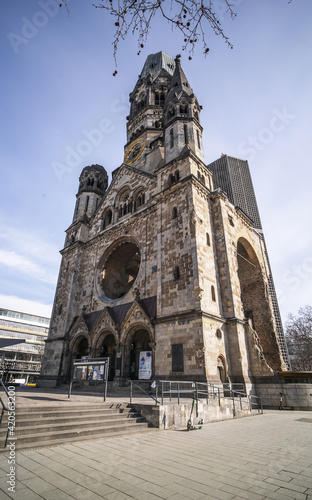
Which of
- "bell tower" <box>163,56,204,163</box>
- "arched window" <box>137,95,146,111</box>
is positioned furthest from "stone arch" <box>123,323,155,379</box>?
"arched window" <box>137,95,146,111</box>

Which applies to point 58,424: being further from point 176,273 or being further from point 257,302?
point 257,302

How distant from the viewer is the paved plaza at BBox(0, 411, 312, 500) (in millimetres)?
3232

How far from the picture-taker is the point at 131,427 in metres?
7.12

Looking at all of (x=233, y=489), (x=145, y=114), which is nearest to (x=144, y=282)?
(x=233, y=489)

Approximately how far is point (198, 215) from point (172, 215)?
192 centimetres

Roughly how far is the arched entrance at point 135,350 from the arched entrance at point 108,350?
1.63m

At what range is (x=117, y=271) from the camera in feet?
79.9

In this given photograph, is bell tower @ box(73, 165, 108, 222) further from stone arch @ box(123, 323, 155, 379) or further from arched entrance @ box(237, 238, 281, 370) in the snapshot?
arched entrance @ box(237, 238, 281, 370)

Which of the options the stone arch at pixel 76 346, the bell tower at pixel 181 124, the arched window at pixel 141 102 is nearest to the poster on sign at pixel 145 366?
the stone arch at pixel 76 346

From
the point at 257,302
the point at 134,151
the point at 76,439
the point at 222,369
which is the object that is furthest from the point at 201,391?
the point at 134,151

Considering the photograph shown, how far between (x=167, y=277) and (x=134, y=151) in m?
20.5

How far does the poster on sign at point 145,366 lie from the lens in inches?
598

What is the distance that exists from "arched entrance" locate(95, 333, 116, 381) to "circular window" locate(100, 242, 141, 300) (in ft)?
11.7

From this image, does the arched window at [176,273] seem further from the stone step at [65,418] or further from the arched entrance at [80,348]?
the arched entrance at [80,348]
